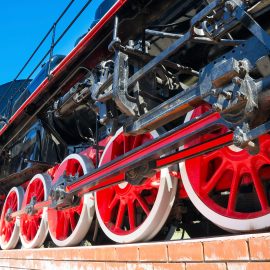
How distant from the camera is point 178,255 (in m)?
1.62

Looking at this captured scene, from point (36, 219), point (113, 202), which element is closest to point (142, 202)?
point (113, 202)

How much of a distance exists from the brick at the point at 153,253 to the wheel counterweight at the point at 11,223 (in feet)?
9.04

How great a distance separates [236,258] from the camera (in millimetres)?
1361

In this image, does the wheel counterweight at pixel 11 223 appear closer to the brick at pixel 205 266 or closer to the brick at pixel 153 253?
the brick at pixel 153 253

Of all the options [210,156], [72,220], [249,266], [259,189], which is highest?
[210,156]

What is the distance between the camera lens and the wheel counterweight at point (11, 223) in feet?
A: 14.1

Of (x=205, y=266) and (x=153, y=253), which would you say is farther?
(x=153, y=253)

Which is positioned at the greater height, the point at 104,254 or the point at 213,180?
the point at 213,180

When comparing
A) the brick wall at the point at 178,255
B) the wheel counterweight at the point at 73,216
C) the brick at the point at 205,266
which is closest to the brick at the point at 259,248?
the brick wall at the point at 178,255

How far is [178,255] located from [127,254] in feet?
1.38

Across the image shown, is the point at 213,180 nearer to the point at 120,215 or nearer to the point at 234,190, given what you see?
the point at 234,190

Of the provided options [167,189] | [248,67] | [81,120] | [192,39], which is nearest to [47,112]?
[81,120]

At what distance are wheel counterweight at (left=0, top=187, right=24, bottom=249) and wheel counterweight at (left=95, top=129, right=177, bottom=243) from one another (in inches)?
72.4

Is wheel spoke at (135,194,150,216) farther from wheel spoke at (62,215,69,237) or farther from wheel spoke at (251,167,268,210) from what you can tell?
wheel spoke at (62,215,69,237)
